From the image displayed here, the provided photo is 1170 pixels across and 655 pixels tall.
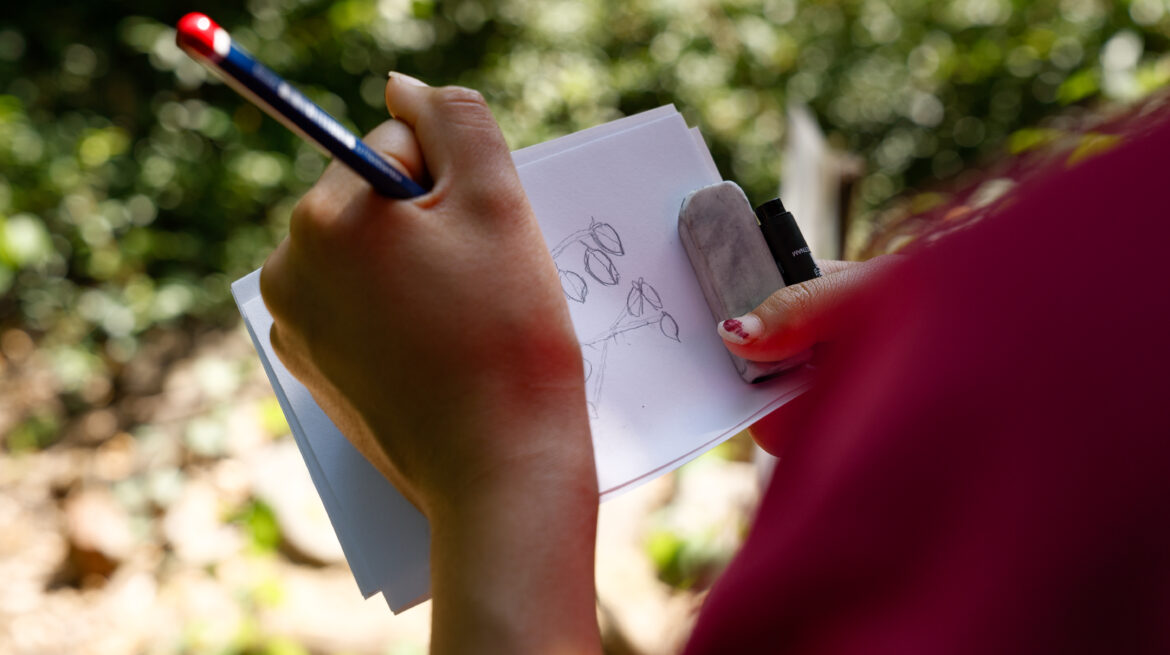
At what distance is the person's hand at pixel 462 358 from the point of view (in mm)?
453

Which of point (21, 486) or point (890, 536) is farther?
point (21, 486)

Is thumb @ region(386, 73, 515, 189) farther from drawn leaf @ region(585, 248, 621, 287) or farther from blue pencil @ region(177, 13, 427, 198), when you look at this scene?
drawn leaf @ region(585, 248, 621, 287)

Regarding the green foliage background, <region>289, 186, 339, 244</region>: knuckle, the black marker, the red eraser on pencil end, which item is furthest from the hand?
the green foliage background

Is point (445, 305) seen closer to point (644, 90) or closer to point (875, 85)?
point (644, 90)

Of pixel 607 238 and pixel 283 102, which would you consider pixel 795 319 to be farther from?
pixel 283 102

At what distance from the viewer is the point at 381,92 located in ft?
6.80

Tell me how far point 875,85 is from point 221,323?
7.33ft

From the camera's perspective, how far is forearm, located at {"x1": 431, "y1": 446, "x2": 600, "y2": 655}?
0.44 metres

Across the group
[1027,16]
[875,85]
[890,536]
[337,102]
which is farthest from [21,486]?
[1027,16]

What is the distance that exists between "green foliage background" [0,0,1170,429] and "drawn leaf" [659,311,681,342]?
1322 millimetres

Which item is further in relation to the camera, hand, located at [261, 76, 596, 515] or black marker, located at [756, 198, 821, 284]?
black marker, located at [756, 198, 821, 284]

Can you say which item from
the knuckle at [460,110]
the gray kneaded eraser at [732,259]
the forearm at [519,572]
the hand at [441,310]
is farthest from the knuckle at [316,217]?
the gray kneaded eraser at [732,259]

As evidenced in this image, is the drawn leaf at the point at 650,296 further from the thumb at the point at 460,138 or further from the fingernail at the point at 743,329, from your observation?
the thumb at the point at 460,138

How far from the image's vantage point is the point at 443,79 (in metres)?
2.17
